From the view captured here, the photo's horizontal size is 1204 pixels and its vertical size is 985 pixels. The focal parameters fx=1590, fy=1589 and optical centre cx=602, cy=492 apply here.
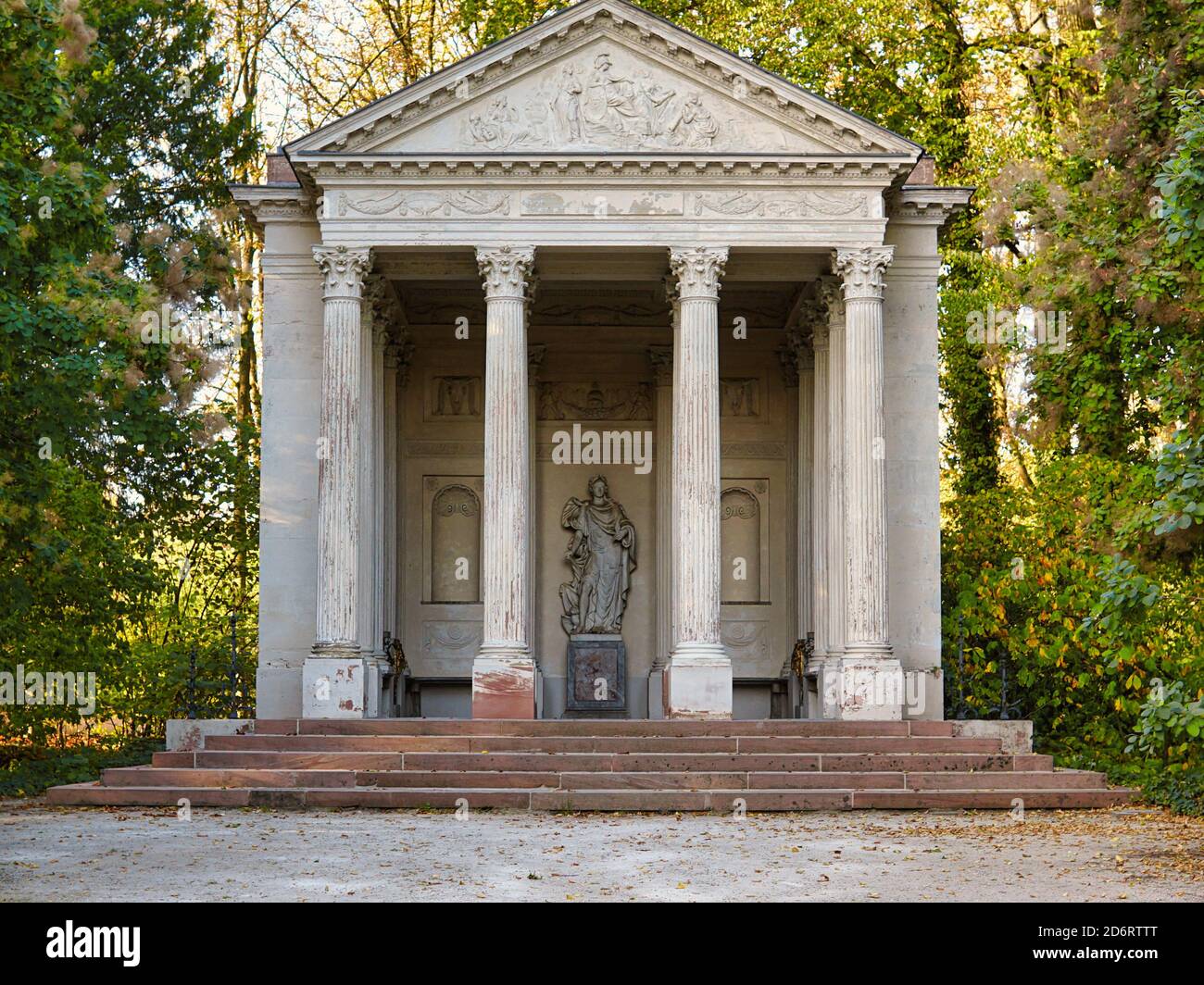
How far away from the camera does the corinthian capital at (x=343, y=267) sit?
85.2ft

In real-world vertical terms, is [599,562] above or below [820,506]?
below

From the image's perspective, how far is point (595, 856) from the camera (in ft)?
50.2

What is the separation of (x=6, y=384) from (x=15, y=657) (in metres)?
5.64

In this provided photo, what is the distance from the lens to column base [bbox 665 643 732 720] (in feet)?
81.9

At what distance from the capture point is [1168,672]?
2597 cm

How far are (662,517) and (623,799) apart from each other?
11103 mm

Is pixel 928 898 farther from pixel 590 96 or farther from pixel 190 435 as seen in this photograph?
pixel 190 435

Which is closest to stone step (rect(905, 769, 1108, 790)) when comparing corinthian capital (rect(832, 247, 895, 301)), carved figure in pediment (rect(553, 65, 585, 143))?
corinthian capital (rect(832, 247, 895, 301))

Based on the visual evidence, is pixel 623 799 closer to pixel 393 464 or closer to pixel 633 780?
pixel 633 780

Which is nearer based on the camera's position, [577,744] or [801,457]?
[577,744]

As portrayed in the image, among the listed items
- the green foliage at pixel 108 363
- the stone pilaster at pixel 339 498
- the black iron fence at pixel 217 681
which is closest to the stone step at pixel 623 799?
the stone pilaster at pixel 339 498

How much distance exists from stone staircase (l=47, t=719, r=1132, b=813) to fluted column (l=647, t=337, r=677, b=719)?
6690 millimetres

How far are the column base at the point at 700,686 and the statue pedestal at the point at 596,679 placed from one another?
4.82m

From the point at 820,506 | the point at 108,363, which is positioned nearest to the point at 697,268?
the point at 820,506
